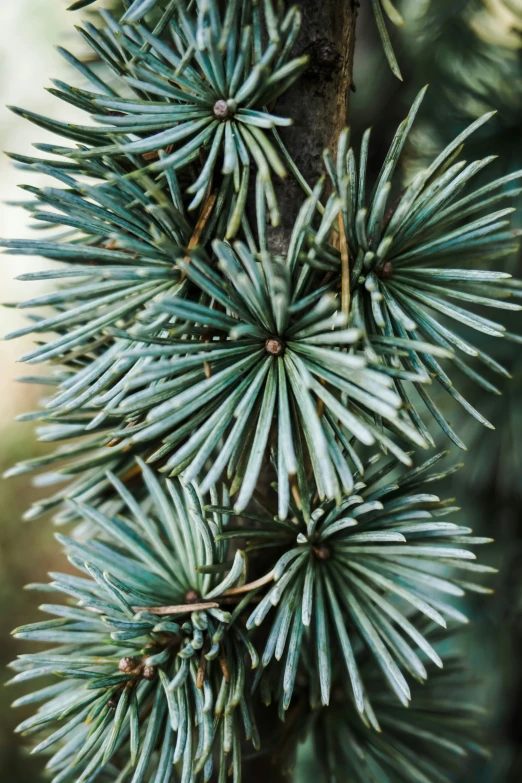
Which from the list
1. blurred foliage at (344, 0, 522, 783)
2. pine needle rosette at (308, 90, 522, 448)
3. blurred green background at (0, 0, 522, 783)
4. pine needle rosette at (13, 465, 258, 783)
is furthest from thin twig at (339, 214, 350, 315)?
blurred foliage at (344, 0, 522, 783)

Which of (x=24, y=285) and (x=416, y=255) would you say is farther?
(x=24, y=285)

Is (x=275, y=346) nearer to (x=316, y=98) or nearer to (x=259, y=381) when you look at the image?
(x=259, y=381)

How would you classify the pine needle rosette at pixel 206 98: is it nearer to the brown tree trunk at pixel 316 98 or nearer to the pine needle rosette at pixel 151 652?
the brown tree trunk at pixel 316 98

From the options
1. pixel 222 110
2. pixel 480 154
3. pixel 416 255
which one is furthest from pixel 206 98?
pixel 480 154

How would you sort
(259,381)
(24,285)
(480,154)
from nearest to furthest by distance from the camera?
(259,381) < (480,154) < (24,285)

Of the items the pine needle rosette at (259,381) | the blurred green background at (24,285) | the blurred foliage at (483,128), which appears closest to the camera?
the pine needle rosette at (259,381)

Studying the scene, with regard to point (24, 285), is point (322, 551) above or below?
below

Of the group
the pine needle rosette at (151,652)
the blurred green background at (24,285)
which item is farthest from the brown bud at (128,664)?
the blurred green background at (24,285)
